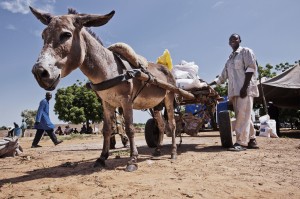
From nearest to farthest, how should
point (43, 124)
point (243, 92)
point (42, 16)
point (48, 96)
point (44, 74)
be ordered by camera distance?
point (44, 74) → point (42, 16) → point (243, 92) → point (43, 124) → point (48, 96)

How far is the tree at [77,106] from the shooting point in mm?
42250

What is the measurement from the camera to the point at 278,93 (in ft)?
37.2

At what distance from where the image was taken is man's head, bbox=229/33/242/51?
596 cm

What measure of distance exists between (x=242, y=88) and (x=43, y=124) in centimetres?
742

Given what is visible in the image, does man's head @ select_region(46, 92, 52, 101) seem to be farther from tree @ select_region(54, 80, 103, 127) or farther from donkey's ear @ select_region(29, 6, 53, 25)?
tree @ select_region(54, 80, 103, 127)

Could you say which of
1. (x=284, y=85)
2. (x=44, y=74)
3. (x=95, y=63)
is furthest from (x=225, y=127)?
(x=284, y=85)

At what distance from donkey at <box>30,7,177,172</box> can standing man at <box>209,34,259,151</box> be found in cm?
179

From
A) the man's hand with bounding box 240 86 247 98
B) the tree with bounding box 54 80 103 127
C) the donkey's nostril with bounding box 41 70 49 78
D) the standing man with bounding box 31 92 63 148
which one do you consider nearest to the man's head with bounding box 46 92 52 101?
the standing man with bounding box 31 92 63 148

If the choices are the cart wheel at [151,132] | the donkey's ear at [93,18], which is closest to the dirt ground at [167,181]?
the donkey's ear at [93,18]

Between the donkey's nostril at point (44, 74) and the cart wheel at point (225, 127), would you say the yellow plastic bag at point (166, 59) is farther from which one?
the donkey's nostril at point (44, 74)

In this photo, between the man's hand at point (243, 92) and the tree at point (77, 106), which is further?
the tree at point (77, 106)

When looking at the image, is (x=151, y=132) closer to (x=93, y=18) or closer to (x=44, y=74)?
(x=93, y=18)

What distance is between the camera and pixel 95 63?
12.3 feet

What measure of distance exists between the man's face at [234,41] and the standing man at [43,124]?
7.14 metres
